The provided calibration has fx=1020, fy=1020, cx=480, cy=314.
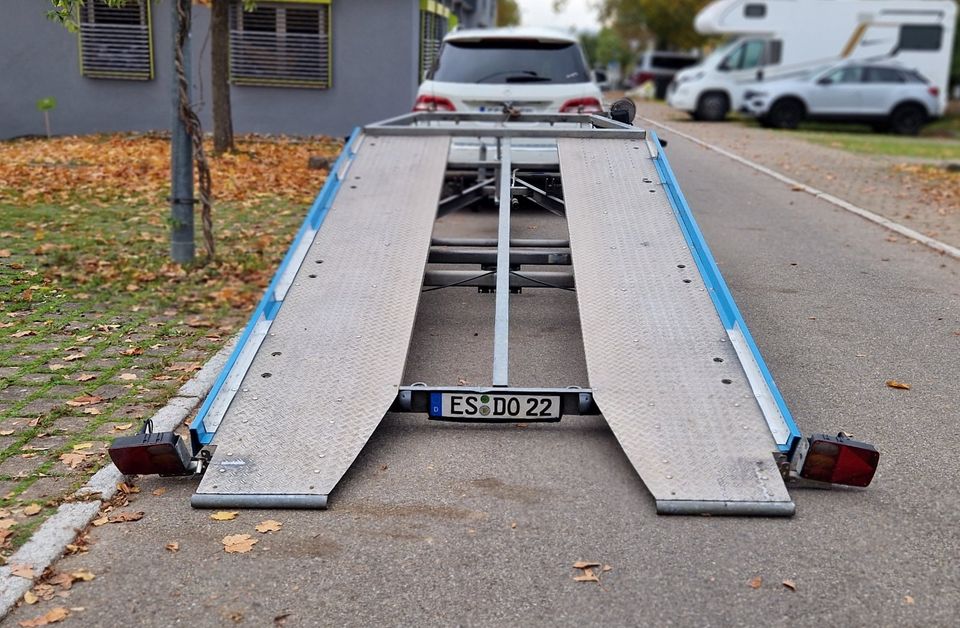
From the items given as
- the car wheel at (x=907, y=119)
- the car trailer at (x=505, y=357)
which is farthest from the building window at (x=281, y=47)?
the car wheel at (x=907, y=119)

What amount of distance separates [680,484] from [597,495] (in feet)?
1.22

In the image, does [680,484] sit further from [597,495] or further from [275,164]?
[275,164]

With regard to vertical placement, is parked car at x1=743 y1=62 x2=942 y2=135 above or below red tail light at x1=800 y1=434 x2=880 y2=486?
above

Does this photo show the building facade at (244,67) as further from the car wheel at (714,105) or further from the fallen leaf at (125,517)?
the fallen leaf at (125,517)

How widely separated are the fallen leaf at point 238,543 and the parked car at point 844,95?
25.2 meters

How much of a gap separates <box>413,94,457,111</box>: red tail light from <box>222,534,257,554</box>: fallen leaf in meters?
7.53

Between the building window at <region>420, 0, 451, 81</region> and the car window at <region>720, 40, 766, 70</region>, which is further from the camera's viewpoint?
the car window at <region>720, 40, 766, 70</region>

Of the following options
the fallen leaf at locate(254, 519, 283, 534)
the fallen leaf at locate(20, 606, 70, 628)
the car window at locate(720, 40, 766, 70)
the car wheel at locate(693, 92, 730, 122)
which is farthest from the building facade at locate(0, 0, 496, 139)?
the fallen leaf at locate(20, 606, 70, 628)

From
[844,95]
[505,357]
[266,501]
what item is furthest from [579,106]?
[844,95]

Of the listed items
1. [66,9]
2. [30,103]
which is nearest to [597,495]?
[66,9]

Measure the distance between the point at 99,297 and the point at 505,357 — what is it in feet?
13.6

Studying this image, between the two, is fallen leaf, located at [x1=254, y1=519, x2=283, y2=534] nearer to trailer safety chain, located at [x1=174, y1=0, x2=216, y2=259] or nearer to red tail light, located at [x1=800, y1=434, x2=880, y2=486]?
red tail light, located at [x1=800, y1=434, x2=880, y2=486]

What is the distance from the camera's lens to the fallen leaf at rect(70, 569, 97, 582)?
3.82 meters

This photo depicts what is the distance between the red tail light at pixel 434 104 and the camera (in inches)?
432
